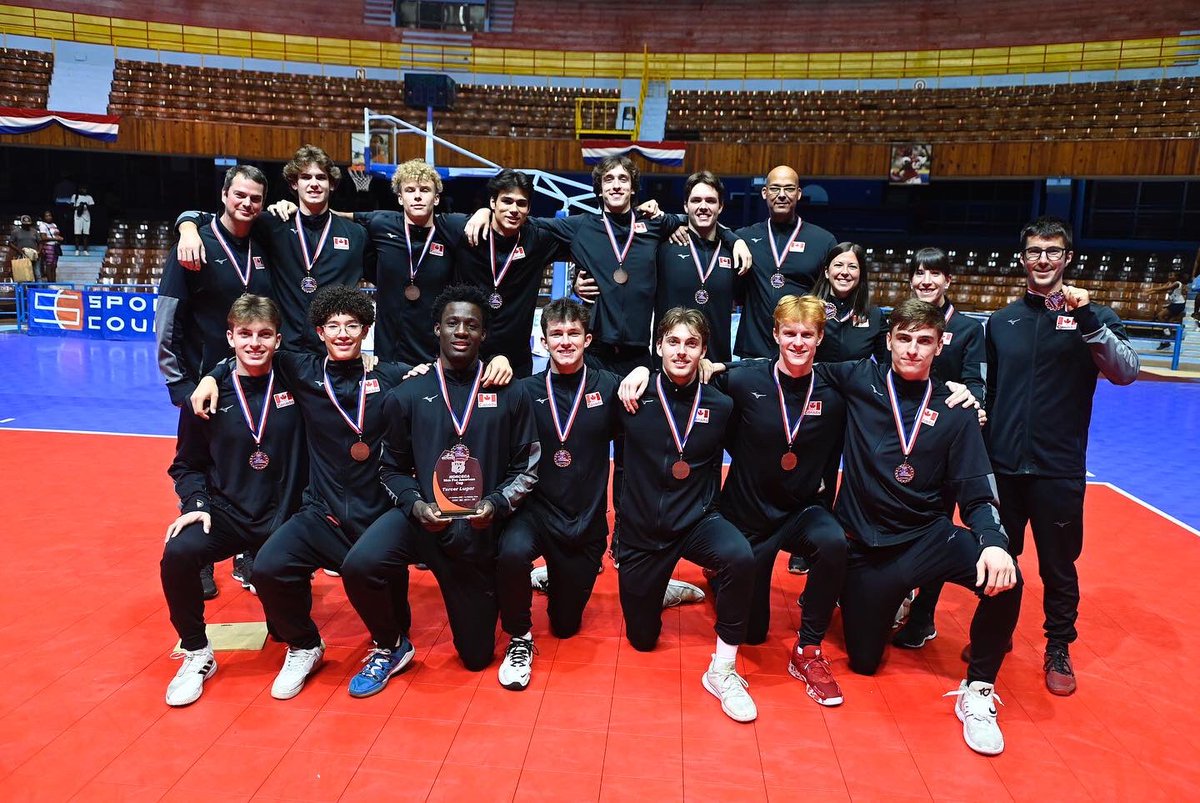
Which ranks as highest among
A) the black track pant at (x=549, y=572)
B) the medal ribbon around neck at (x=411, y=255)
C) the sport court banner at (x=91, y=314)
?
the medal ribbon around neck at (x=411, y=255)

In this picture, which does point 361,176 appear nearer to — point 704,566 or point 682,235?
point 682,235

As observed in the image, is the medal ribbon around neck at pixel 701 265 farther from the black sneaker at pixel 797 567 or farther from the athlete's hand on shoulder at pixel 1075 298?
the black sneaker at pixel 797 567

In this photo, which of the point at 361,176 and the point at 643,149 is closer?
the point at 361,176

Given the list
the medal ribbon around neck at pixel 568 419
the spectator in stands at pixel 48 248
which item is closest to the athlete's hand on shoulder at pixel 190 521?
the medal ribbon around neck at pixel 568 419

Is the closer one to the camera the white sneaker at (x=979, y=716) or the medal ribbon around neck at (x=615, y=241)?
the white sneaker at (x=979, y=716)

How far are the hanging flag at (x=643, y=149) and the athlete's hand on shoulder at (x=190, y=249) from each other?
14991 mm

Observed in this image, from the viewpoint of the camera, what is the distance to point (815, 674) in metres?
3.50

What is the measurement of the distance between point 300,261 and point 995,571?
364 centimetres

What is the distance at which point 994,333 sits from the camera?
384 centimetres

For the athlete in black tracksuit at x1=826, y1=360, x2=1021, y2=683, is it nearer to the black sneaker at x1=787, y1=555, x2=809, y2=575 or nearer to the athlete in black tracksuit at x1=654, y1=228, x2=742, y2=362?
the athlete in black tracksuit at x1=654, y1=228, x2=742, y2=362

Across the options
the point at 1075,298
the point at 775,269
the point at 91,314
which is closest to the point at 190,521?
the point at 775,269

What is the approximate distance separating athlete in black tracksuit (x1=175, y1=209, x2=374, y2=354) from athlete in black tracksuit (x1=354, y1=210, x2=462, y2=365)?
211mm

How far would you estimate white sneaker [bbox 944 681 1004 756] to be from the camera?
3080mm

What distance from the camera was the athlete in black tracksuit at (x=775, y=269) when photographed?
450 cm
